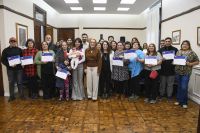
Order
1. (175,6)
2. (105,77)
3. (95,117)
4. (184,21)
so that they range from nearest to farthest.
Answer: (95,117)
(105,77)
(184,21)
(175,6)

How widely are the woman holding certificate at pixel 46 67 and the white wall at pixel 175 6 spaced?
12.0ft

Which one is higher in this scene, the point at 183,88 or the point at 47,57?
the point at 47,57

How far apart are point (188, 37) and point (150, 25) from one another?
4.76m

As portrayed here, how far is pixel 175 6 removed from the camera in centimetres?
644

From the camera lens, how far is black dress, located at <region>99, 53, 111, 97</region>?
5.27 meters

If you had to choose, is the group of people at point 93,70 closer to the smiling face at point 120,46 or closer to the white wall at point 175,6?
the smiling face at point 120,46

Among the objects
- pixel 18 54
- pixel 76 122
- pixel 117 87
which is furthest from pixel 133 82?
pixel 18 54

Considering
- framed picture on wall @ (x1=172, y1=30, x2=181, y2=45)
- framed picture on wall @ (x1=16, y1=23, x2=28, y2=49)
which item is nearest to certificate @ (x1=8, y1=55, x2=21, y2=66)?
framed picture on wall @ (x1=16, y1=23, x2=28, y2=49)

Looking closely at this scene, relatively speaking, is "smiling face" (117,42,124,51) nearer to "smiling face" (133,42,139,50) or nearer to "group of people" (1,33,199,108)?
"group of people" (1,33,199,108)

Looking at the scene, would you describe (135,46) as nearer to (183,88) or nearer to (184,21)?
(183,88)

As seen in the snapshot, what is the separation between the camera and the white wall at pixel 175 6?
543 centimetres

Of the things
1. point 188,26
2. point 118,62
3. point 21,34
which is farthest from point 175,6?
point 21,34

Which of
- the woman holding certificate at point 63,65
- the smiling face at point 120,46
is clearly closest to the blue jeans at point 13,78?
the woman holding certificate at point 63,65

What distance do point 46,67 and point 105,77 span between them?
1.45 metres
